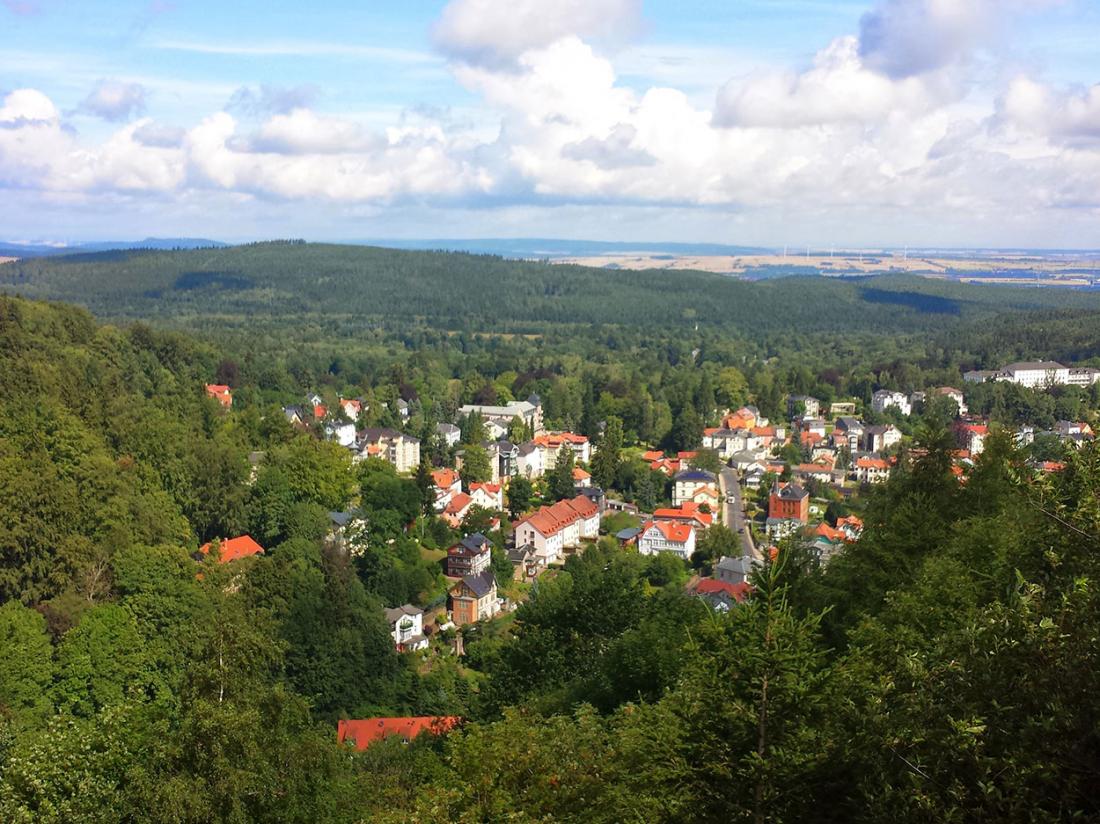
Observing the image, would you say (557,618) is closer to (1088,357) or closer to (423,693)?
(423,693)

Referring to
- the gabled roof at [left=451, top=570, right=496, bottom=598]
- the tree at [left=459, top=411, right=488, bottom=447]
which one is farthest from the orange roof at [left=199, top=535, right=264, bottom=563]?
the tree at [left=459, top=411, right=488, bottom=447]

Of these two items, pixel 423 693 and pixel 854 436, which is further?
pixel 854 436

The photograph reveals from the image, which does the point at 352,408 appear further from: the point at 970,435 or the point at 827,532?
the point at 970,435

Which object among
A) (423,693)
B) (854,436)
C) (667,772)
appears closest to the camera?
(667,772)

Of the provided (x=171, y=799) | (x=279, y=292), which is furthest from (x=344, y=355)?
(x=171, y=799)

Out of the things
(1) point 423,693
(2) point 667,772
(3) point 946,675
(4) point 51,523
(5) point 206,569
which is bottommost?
(1) point 423,693

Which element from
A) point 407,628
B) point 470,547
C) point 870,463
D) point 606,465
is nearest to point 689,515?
point 606,465

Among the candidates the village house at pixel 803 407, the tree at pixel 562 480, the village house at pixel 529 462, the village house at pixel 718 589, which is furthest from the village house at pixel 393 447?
the village house at pixel 803 407
